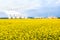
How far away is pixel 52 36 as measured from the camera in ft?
44.2

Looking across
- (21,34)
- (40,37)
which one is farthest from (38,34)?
(21,34)

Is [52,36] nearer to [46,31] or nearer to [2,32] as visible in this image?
[46,31]

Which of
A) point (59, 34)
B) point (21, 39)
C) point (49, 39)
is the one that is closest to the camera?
point (21, 39)

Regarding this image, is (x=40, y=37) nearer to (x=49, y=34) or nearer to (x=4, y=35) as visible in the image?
(x=49, y=34)

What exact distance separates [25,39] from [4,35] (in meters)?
1.43

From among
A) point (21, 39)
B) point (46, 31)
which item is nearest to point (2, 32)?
point (21, 39)

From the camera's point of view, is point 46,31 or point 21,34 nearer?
point 21,34

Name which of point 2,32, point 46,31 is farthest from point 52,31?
point 2,32

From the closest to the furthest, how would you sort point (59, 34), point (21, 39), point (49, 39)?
point (21, 39)
point (49, 39)
point (59, 34)

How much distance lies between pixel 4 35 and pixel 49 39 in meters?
2.85

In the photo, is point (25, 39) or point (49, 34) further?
point (49, 34)

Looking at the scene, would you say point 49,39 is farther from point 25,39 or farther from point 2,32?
point 2,32

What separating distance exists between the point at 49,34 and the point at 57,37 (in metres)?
0.59

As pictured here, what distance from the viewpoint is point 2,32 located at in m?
13.4
